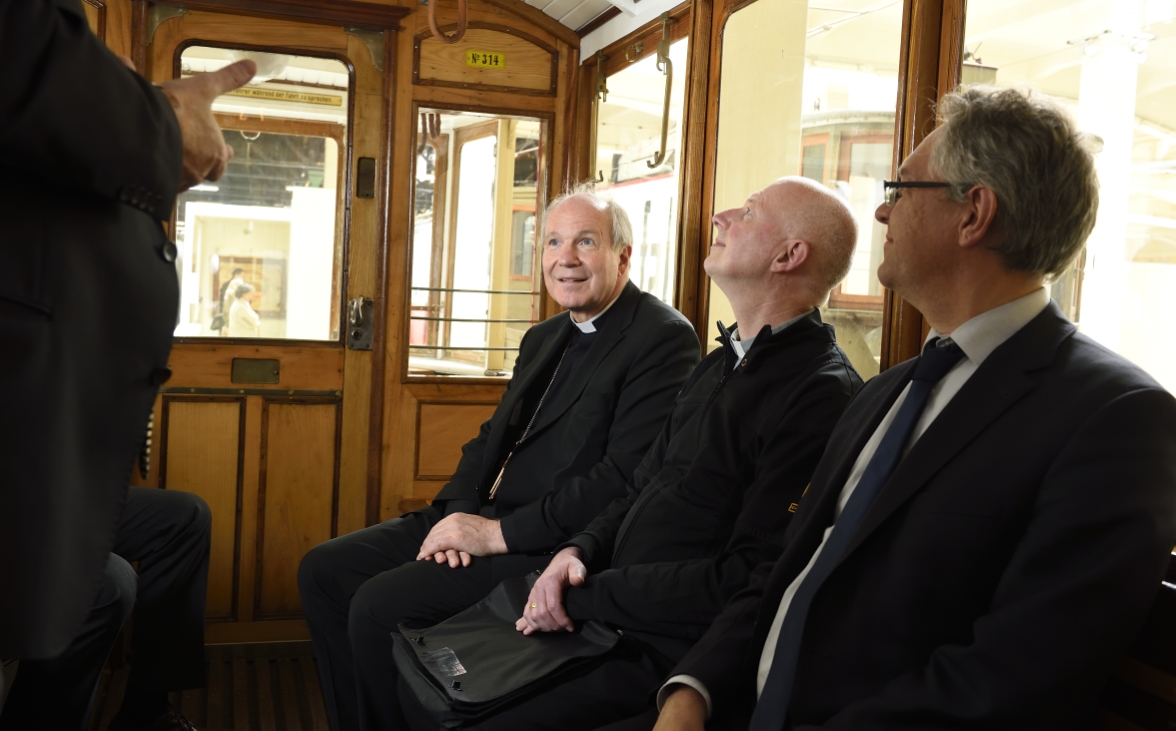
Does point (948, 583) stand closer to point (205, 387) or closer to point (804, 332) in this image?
point (804, 332)

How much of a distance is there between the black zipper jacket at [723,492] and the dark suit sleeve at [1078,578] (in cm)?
63

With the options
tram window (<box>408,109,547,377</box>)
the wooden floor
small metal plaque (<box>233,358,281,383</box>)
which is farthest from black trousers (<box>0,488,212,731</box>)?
tram window (<box>408,109,547,377</box>)

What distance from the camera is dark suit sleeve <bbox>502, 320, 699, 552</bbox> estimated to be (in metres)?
2.47

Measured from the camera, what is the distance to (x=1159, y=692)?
4.01 feet

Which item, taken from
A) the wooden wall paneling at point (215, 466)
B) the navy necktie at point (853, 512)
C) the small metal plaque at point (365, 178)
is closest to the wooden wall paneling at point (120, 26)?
the small metal plaque at point (365, 178)

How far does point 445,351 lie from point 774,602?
8.68 feet

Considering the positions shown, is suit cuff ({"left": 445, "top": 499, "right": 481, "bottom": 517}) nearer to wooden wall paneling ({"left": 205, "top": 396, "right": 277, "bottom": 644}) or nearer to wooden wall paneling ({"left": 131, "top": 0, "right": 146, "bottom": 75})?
wooden wall paneling ({"left": 205, "top": 396, "right": 277, "bottom": 644})

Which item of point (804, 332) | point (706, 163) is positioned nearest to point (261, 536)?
point (706, 163)

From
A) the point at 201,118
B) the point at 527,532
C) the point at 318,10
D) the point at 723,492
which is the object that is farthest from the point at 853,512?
the point at 318,10

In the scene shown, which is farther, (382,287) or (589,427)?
(382,287)

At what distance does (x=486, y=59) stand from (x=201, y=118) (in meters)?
2.90

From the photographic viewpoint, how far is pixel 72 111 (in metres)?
0.98

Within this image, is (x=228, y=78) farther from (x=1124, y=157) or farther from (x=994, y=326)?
(x=1124, y=157)

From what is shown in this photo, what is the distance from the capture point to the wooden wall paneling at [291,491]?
3.78 metres
